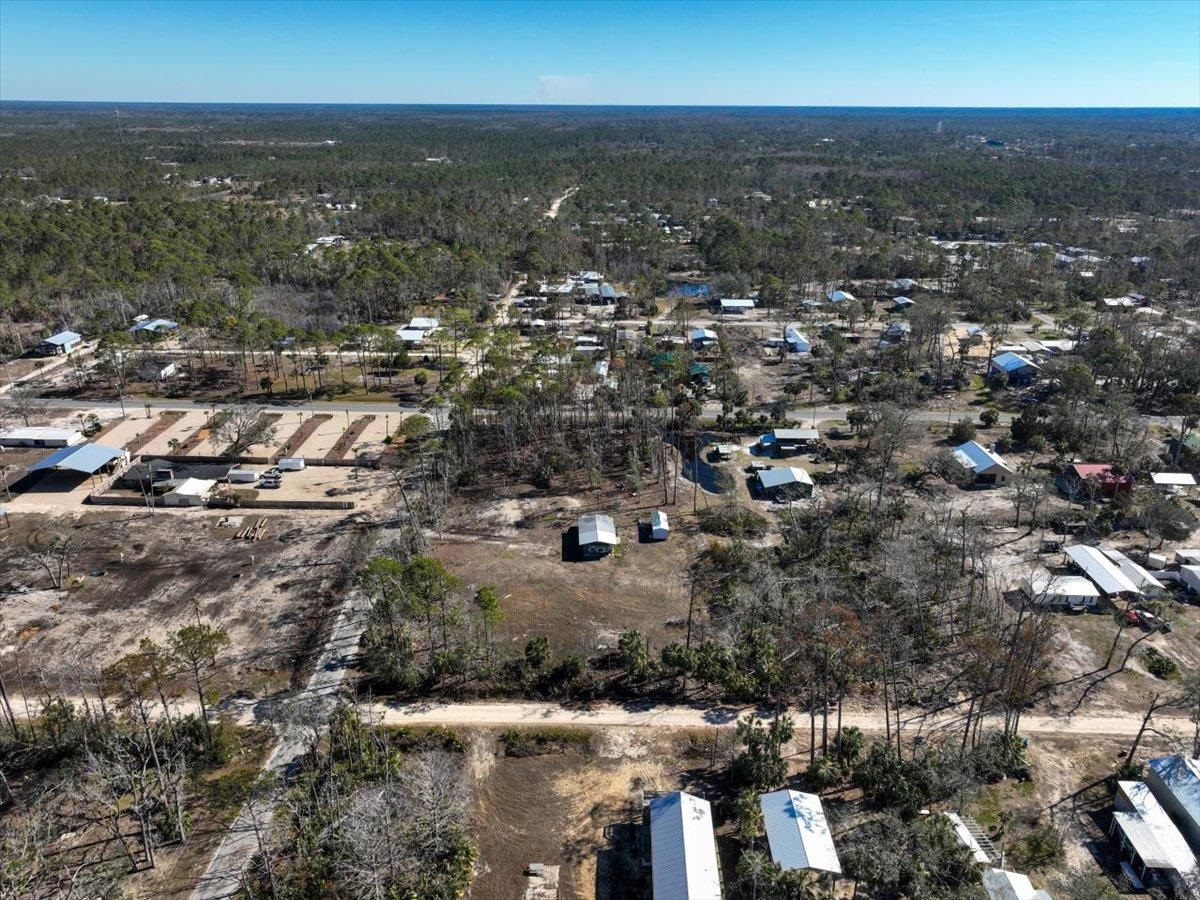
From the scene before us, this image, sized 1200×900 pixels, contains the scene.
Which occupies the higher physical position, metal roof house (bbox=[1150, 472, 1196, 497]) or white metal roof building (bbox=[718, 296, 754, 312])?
white metal roof building (bbox=[718, 296, 754, 312])

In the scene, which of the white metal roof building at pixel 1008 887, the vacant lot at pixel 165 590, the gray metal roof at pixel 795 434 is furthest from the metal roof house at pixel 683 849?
the gray metal roof at pixel 795 434

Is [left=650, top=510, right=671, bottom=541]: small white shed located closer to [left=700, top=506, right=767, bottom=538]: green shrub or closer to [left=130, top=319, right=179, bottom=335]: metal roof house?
[left=700, top=506, right=767, bottom=538]: green shrub

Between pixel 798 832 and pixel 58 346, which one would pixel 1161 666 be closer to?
pixel 798 832

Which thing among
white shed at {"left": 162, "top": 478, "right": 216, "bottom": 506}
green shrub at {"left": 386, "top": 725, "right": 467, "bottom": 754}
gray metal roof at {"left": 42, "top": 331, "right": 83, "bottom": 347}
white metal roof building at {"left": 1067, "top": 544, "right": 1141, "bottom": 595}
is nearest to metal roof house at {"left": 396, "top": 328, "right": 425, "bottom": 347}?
white shed at {"left": 162, "top": 478, "right": 216, "bottom": 506}

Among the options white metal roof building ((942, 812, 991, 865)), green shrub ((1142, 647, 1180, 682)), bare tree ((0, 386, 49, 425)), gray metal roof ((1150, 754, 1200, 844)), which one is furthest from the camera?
bare tree ((0, 386, 49, 425))

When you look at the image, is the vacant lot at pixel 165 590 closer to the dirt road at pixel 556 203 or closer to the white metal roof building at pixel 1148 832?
the white metal roof building at pixel 1148 832

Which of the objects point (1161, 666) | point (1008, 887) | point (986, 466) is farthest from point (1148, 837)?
point (986, 466)
